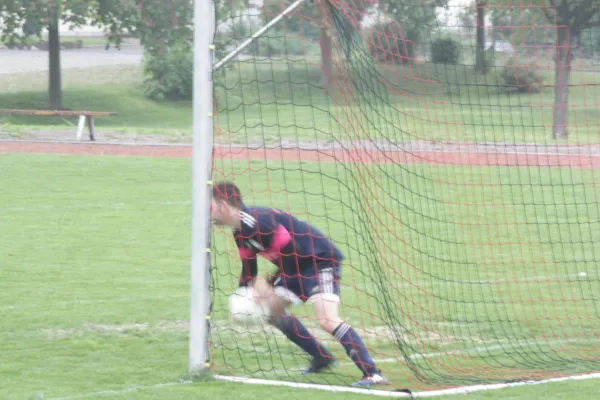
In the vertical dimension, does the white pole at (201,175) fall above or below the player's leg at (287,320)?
above

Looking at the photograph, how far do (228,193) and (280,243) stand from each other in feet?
1.53

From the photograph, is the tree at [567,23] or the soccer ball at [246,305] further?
the tree at [567,23]

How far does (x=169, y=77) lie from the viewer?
3541 centimetres

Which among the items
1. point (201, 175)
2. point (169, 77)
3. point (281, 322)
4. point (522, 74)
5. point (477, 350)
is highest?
point (169, 77)

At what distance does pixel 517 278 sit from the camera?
966 cm

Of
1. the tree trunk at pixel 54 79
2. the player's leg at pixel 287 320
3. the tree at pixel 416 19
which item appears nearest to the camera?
the player's leg at pixel 287 320

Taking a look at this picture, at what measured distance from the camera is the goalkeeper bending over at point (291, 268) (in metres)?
6.08

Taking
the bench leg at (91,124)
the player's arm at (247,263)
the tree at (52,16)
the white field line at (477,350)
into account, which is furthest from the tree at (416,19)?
the tree at (52,16)

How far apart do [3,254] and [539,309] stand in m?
5.69

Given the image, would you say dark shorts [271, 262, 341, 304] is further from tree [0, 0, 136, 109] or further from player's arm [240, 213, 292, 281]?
tree [0, 0, 136, 109]

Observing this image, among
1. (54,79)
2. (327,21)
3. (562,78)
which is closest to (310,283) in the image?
(327,21)

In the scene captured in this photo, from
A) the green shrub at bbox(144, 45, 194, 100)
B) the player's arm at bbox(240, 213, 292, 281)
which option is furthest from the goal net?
the green shrub at bbox(144, 45, 194, 100)

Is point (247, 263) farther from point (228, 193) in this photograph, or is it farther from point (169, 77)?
point (169, 77)

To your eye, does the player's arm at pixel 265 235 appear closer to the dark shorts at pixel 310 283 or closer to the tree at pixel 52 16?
the dark shorts at pixel 310 283
